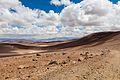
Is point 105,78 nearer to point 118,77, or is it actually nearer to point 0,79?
point 118,77

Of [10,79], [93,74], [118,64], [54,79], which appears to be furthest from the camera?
[118,64]

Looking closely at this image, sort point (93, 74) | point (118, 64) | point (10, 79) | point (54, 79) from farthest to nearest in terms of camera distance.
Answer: point (118, 64) < point (10, 79) < point (93, 74) < point (54, 79)

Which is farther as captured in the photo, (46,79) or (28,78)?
(28,78)

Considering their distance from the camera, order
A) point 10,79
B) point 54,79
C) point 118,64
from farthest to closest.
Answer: point 118,64
point 10,79
point 54,79

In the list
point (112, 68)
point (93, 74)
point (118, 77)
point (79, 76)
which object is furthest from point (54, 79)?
point (112, 68)

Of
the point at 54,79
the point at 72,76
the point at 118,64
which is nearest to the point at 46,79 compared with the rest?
the point at 54,79

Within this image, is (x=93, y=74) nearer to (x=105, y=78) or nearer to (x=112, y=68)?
(x=105, y=78)

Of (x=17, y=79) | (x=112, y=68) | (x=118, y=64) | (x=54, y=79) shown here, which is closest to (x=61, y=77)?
(x=54, y=79)

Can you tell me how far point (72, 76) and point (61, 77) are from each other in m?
0.86

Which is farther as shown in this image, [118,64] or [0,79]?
[118,64]

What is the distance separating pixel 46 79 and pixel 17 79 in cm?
345

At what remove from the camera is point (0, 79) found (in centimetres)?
2197

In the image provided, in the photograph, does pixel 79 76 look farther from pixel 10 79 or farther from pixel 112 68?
pixel 10 79

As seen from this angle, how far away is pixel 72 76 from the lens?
62.4 ft
